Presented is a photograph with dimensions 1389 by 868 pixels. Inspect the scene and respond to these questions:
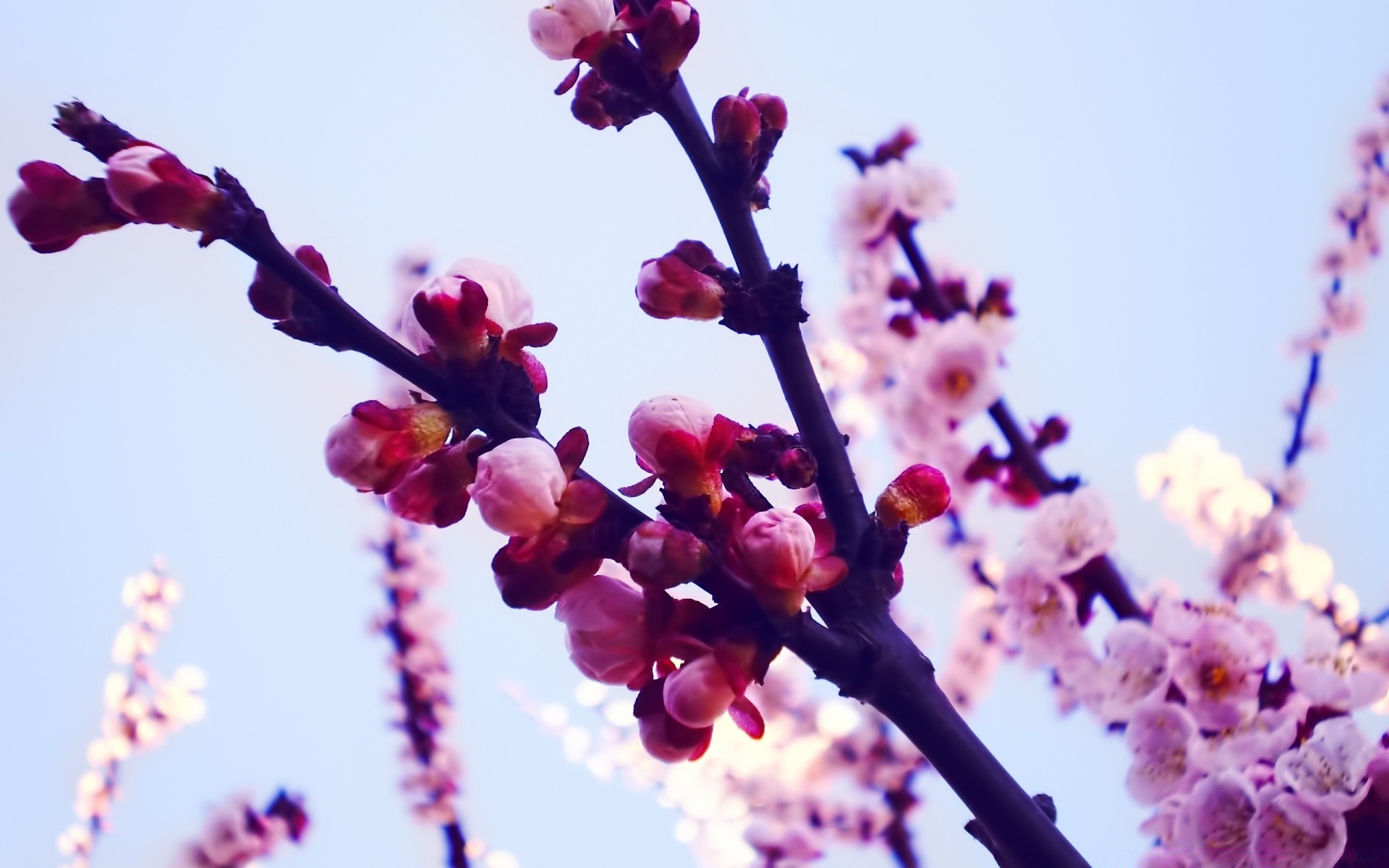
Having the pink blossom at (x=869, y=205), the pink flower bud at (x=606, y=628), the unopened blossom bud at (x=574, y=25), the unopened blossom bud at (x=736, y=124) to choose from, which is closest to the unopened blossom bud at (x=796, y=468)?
the pink flower bud at (x=606, y=628)

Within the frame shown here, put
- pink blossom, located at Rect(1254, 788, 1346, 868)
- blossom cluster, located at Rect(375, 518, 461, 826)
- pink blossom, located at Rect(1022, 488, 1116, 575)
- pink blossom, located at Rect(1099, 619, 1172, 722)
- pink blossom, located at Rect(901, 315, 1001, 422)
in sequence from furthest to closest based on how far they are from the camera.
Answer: blossom cluster, located at Rect(375, 518, 461, 826) → pink blossom, located at Rect(901, 315, 1001, 422) → pink blossom, located at Rect(1022, 488, 1116, 575) → pink blossom, located at Rect(1099, 619, 1172, 722) → pink blossom, located at Rect(1254, 788, 1346, 868)

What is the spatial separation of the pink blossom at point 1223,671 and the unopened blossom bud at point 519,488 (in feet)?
3.92

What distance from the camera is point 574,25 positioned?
73 cm

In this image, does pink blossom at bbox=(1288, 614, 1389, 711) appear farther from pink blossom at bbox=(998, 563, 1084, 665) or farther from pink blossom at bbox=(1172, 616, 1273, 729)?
pink blossom at bbox=(998, 563, 1084, 665)

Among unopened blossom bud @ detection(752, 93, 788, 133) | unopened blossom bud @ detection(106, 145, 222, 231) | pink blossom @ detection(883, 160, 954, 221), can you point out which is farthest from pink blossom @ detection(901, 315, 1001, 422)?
unopened blossom bud @ detection(106, 145, 222, 231)

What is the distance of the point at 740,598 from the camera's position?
576 mm

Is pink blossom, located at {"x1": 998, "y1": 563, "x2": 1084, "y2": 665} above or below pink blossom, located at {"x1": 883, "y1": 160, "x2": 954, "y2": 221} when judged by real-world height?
below

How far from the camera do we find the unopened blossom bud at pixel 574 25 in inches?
28.5

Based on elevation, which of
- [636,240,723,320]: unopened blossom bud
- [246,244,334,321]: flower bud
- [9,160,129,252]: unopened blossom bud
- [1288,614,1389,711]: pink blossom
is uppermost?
[9,160,129,252]: unopened blossom bud

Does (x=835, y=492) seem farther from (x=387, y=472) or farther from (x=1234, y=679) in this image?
(x=1234, y=679)

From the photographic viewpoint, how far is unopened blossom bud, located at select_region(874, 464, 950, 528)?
0.66m

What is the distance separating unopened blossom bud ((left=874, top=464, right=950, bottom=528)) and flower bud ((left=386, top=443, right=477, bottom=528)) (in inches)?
11.1

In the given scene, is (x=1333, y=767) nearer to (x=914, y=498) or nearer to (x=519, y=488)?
(x=914, y=498)

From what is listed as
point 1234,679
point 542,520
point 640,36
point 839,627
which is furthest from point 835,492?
point 1234,679
